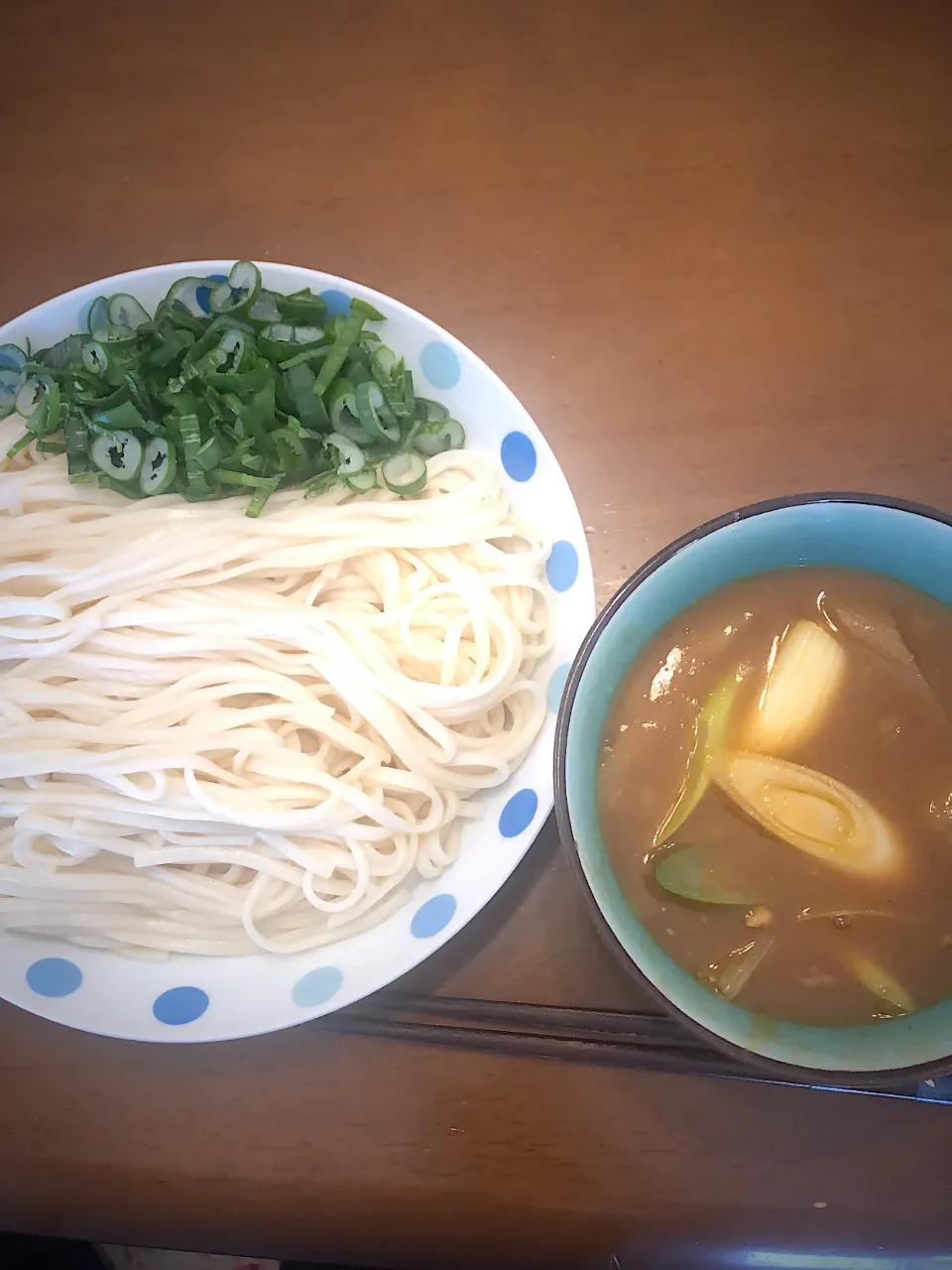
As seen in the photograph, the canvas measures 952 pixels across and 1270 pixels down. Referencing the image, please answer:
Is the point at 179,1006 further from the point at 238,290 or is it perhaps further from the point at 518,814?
the point at 238,290

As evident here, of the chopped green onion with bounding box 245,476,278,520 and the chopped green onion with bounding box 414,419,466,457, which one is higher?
the chopped green onion with bounding box 414,419,466,457

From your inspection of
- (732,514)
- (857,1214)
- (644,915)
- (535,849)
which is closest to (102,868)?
(535,849)

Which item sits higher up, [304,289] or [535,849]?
[304,289]

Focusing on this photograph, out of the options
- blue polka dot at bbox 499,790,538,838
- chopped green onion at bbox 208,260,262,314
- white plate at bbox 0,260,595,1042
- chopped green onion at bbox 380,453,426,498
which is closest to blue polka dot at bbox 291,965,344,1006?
white plate at bbox 0,260,595,1042

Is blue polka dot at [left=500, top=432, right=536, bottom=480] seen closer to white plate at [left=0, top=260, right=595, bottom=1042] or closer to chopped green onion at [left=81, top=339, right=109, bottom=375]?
white plate at [left=0, top=260, right=595, bottom=1042]

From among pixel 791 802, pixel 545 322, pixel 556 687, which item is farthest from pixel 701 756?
pixel 545 322

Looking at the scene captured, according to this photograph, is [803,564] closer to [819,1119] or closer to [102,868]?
[819,1119]
